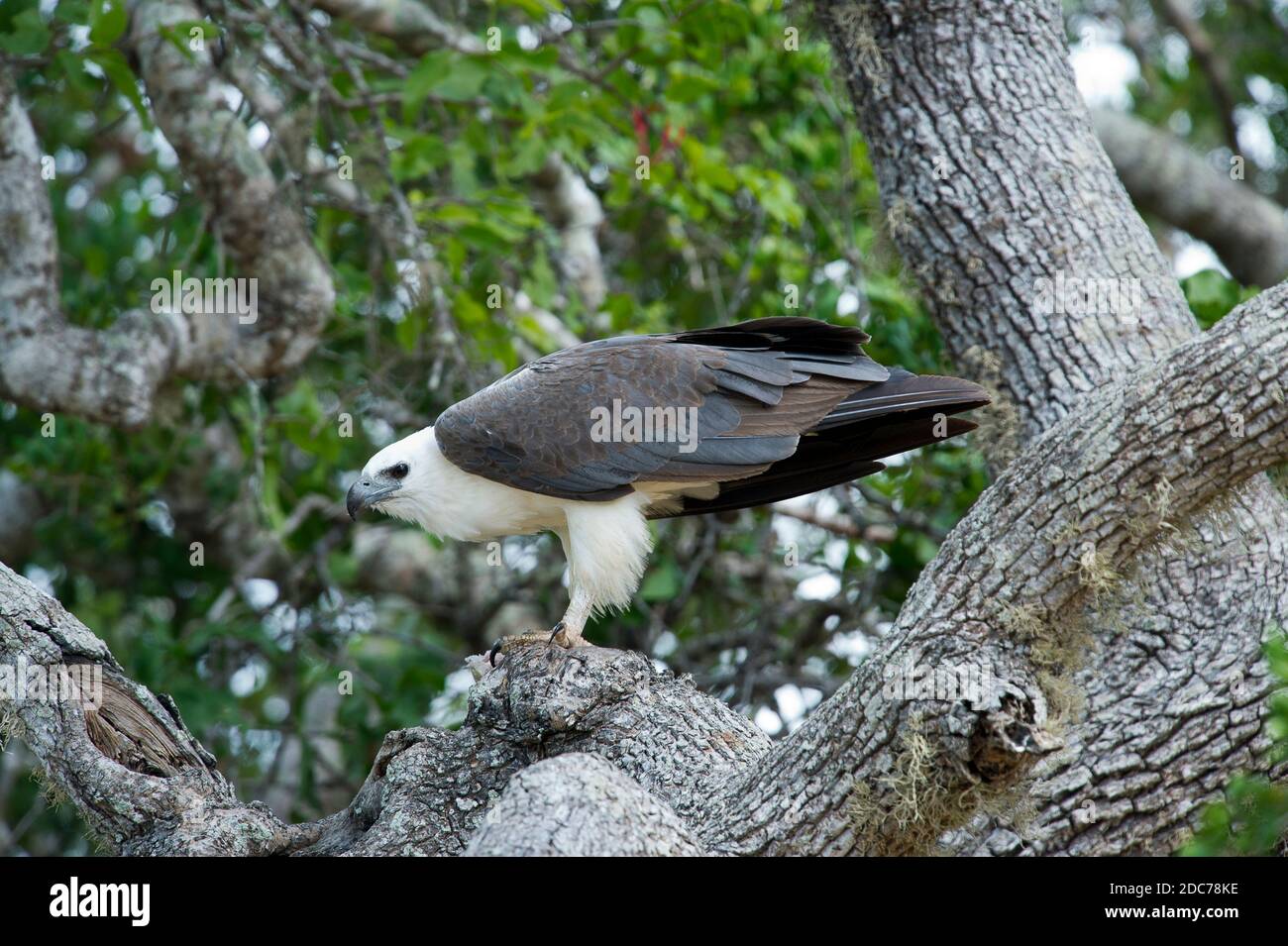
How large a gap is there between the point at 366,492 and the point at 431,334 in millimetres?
1490

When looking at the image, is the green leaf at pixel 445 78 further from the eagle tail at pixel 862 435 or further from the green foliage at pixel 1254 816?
the green foliage at pixel 1254 816

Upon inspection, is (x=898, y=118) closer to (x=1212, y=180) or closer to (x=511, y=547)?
(x=511, y=547)

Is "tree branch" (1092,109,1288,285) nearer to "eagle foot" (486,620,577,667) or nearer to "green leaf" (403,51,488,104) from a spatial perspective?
"green leaf" (403,51,488,104)

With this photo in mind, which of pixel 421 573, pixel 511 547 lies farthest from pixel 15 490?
pixel 511 547

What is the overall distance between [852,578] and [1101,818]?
147 inches

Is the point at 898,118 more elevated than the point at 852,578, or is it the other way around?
the point at 898,118

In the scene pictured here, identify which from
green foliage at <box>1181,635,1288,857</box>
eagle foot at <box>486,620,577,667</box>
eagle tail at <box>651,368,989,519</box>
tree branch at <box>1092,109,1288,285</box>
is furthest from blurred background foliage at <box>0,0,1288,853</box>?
green foliage at <box>1181,635,1288,857</box>

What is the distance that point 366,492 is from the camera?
5.30 metres

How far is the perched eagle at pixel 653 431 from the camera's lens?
15.7ft

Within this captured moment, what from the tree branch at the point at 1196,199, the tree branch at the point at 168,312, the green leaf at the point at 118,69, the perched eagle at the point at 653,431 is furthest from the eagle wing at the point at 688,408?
the tree branch at the point at 1196,199

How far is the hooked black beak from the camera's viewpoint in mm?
5273

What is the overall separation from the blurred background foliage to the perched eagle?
0.78 m

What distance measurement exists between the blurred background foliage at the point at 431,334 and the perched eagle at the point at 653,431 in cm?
78
